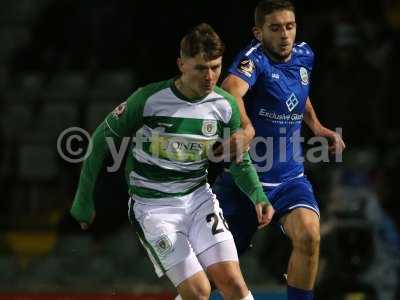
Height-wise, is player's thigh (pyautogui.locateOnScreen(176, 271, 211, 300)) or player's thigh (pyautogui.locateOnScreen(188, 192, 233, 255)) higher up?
player's thigh (pyautogui.locateOnScreen(188, 192, 233, 255))

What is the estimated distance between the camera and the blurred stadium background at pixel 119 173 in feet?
29.4

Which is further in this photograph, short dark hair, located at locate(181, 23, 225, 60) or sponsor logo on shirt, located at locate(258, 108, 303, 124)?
sponsor logo on shirt, located at locate(258, 108, 303, 124)

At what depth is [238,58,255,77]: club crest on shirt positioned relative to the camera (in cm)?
624

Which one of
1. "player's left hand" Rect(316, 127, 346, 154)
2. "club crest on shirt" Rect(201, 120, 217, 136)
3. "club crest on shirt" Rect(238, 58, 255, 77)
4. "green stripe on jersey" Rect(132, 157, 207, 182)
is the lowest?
"player's left hand" Rect(316, 127, 346, 154)

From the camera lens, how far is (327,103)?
9938 millimetres

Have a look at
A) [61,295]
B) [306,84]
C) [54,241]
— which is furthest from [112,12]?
[306,84]

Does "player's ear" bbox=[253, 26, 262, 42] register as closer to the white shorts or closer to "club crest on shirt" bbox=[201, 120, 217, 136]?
"club crest on shirt" bbox=[201, 120, 217, 136]

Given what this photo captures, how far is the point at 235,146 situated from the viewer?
5762mm

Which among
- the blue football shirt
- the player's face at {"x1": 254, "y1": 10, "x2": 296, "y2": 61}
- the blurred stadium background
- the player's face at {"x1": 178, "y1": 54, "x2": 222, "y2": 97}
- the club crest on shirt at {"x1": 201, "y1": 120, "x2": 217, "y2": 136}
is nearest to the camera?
the player's face at {"x1": 178, "y1": 54, "x2": 222, "y2": 97}

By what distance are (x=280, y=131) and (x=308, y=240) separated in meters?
0.68

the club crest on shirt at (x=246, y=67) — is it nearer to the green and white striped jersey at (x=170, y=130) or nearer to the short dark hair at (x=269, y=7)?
the short dark hair at (x=269, y=7)

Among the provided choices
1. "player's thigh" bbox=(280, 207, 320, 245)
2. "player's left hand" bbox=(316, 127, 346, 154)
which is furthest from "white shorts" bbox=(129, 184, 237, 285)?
"player's left hand" bbox=(316, 127, 346, 154)

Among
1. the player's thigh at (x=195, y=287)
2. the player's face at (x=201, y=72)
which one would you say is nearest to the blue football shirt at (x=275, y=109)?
the player's face at (x=201, y=72)

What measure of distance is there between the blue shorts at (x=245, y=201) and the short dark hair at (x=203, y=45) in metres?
1.15
